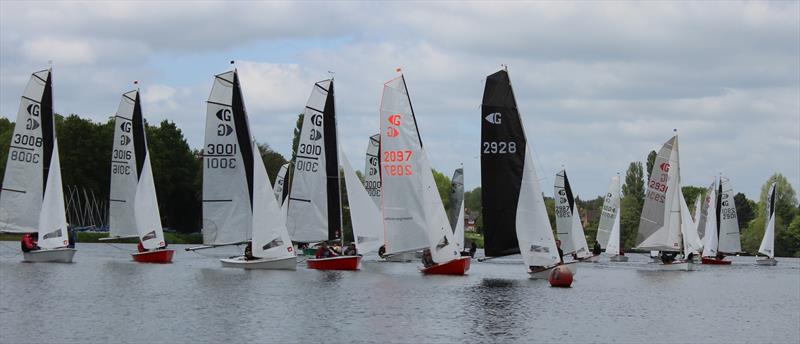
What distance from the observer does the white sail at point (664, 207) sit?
70.6 meters

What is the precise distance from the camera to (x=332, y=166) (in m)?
56.0

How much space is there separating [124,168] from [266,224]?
12.6m

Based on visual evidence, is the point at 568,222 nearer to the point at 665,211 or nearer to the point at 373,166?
the point at 665,211

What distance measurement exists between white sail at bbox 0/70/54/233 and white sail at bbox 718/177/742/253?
Result: 51817 millimetres

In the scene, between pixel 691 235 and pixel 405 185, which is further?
pixel 691 235

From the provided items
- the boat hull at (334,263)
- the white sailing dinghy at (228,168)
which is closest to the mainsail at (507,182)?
the boat hull at (334,263)

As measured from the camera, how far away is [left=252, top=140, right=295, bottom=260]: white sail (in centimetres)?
5153

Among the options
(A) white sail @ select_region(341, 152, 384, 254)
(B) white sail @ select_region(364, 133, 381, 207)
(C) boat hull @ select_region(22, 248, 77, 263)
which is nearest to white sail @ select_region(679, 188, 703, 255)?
(B) white sail @ select_region(364, 133, 381, 207)

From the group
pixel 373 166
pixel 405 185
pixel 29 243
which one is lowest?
pixel 29 243

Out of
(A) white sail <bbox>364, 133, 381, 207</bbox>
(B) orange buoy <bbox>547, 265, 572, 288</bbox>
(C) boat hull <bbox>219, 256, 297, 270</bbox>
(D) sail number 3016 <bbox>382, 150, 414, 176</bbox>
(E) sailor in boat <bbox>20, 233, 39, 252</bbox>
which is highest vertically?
(A) white sail <bbox>364, 133, 381, 207</bbox>

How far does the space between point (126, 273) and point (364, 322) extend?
20.4m

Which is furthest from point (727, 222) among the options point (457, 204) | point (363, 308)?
point (363, 308)

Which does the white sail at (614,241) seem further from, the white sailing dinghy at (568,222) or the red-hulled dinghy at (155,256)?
the red-hulled dinghy at (155,256)

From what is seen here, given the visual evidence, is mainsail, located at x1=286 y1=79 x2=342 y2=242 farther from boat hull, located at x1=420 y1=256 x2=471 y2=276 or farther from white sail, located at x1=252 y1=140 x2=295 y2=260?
boat hull, located at x1=420 y1=256 x2=471 y2=276
